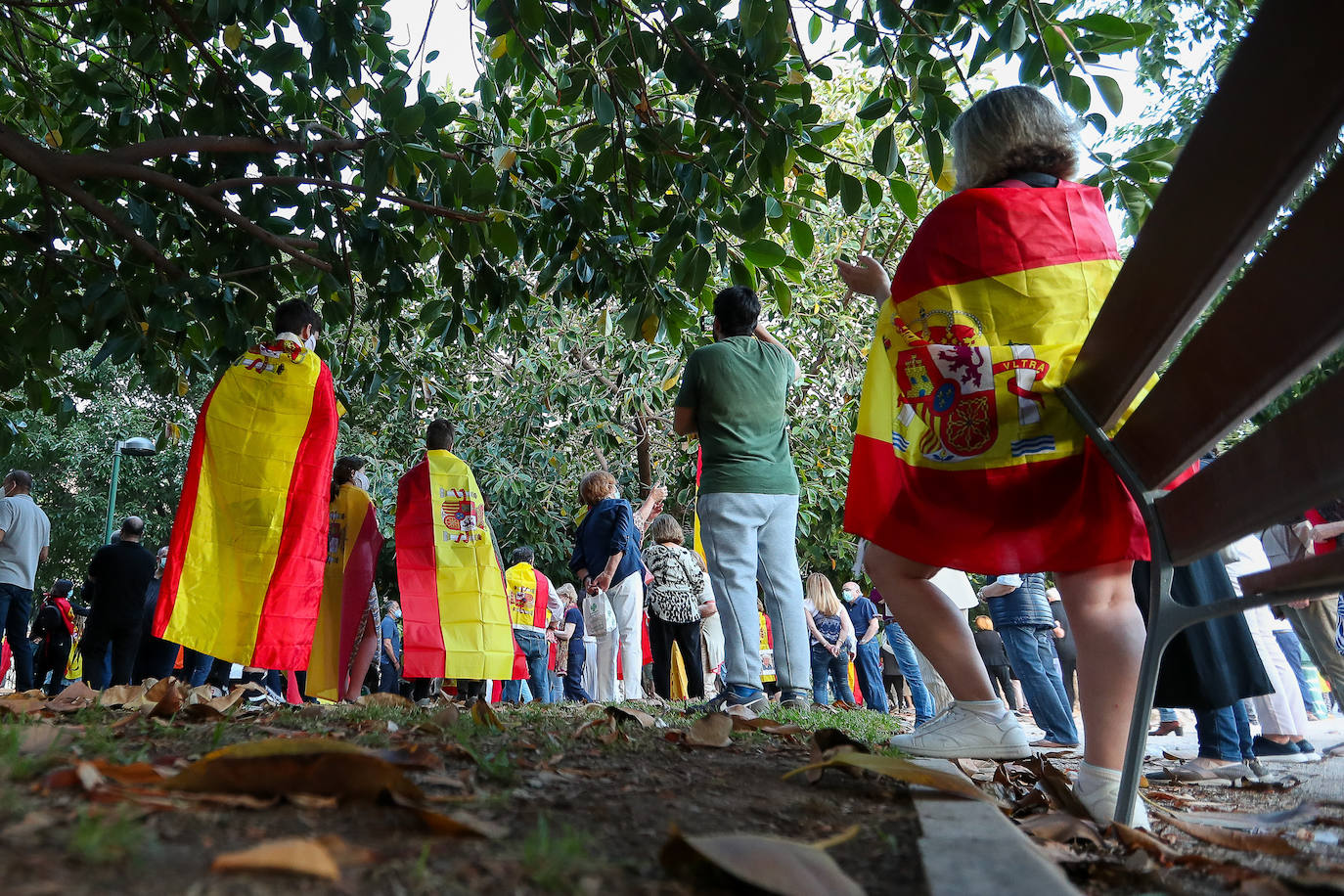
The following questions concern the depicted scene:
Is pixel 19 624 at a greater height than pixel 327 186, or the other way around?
pixel 327 186

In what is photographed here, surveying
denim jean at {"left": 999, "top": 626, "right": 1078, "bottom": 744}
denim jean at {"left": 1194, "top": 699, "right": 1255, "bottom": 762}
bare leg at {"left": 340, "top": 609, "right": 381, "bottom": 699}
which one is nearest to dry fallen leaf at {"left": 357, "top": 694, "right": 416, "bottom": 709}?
bare leg at {"left": 340, "top": 609, "right": 381, "bottom": 699}

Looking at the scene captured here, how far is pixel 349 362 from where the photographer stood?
6.26 m

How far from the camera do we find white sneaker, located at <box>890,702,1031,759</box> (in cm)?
246

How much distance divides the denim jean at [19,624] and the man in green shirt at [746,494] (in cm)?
628

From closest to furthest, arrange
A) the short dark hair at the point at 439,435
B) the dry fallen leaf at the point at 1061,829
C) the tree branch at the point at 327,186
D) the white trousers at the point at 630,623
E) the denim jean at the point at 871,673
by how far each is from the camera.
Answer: the dry fallen leaf at the point at 1061,829
the tree branch at the point at 327,186
the short dark hair at the point at 439,435
the white trousers at the point at 630,623
the denim jean at the point at 871,673

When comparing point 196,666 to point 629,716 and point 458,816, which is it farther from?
point 458,816

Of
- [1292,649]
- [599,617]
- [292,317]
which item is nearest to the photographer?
[292,317]

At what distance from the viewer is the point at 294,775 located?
50.8 inches

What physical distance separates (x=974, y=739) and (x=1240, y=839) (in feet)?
2.80

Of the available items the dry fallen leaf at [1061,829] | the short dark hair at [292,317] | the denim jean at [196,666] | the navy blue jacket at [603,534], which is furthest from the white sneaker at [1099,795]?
the denim jean at [196,666]

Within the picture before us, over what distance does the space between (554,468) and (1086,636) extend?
481 inches

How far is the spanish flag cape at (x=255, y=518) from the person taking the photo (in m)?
4.48

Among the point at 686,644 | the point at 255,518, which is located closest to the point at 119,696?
the point at 255,518

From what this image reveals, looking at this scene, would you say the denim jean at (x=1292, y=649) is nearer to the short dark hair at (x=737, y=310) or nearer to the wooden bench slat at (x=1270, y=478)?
the short dark hair at (x=737, y=310)
